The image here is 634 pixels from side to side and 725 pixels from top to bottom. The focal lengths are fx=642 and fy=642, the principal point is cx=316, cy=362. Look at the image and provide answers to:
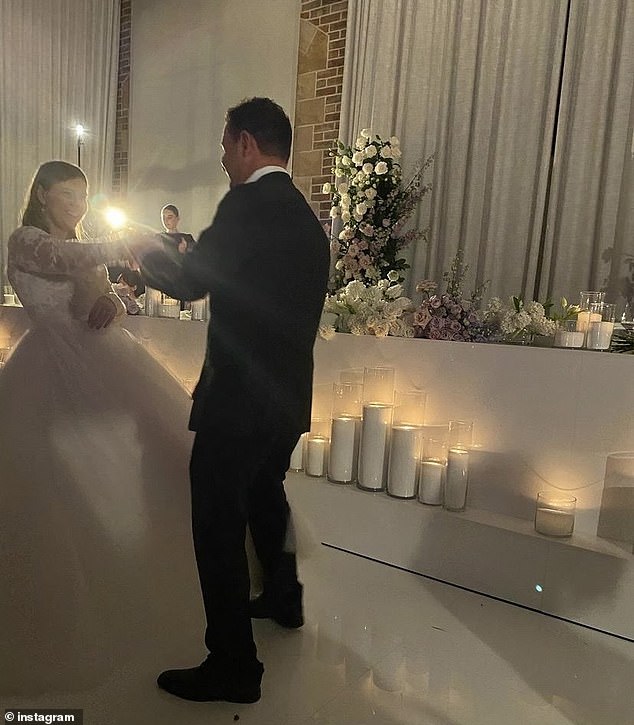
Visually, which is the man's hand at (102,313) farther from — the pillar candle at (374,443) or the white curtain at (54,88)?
the pillar candle at (374,443)

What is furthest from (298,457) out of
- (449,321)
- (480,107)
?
(480,107)

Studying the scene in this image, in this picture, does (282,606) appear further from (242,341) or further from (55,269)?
(55,269)

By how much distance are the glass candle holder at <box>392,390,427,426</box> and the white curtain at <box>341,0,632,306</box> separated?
1402 millimetres

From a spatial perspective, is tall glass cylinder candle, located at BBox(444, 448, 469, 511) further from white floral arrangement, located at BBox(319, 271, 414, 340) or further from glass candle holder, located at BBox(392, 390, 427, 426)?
white floral arrangement, located at BBox(319, 271, 414, 340)

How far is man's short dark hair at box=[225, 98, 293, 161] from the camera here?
3.14 feet

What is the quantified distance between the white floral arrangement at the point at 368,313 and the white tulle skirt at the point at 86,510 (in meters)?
1.24

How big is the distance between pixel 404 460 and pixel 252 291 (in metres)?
1.39

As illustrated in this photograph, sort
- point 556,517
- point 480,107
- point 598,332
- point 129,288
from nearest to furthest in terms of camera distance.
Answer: point 129,288 < point 556,517 < point 598,332 < point 480,107

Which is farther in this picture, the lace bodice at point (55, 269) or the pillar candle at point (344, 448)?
the pillar candle at point (344, 448)

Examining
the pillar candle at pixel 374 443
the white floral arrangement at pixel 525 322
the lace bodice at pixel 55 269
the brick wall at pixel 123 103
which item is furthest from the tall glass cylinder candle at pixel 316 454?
the lace bodice at pixel 55 269

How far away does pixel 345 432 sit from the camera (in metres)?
2.27

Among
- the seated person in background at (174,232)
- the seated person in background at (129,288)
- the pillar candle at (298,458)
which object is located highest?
the seated person in background at (174,232)

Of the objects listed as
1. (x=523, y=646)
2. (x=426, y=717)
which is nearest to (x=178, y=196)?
(x=426, y=717)

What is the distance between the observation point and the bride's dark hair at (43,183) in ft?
3.11
